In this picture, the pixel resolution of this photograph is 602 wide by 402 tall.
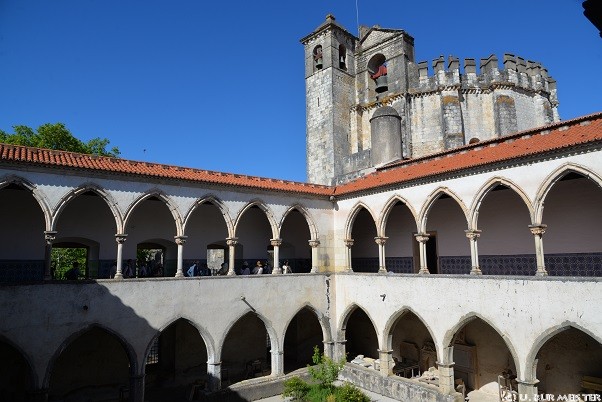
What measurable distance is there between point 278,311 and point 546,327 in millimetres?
8673

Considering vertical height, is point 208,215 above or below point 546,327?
above

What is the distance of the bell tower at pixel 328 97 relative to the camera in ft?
85.4

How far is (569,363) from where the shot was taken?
41.9 feet

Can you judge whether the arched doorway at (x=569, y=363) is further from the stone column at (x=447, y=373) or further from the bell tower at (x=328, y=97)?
the bell tower at (x=328, y=97)

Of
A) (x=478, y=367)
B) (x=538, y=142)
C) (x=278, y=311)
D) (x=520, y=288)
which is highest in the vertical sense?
(x=538, y=142)

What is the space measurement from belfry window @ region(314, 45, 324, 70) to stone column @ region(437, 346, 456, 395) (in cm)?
1968

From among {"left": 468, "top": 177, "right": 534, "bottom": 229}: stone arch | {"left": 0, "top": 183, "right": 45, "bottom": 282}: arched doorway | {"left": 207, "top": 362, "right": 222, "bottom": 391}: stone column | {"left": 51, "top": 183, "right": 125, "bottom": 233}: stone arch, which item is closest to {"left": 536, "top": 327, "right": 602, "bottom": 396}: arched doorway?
{"left": 468, "top": 177, "right": 534, "bottom": 229}: stone arch

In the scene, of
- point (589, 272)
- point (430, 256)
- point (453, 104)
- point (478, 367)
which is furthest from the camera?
point (453, 104)

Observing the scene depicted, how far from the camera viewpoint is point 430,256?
55.6ft

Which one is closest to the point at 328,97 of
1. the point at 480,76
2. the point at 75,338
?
the point at 480,76

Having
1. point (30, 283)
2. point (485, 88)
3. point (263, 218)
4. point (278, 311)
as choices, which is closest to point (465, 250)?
point (278, 311)

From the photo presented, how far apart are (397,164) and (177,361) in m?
11.7

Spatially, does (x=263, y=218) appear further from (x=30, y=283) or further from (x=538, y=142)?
(x=538, y=142)

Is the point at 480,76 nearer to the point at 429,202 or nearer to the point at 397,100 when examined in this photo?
the point at 397,100
